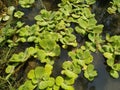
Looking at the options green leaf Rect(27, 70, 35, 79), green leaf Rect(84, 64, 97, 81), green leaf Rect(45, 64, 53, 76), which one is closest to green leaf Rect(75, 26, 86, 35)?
green leaf Rect(84, 64, 97, 81)

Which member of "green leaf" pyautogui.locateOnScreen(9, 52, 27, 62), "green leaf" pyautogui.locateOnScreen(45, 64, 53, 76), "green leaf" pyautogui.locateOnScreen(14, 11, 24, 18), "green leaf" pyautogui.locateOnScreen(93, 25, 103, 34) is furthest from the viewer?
"green leaf" pyautogui.locateOnScreen(14, 11, 24, 18)

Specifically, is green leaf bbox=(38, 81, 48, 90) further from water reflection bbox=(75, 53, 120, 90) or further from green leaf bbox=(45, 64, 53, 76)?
water reflection bbox=(75, 53, 120, 90)

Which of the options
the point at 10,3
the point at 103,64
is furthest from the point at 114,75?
the point at 10,3

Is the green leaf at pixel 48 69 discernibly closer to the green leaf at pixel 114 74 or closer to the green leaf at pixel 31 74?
the green leaf at pixel 31 74

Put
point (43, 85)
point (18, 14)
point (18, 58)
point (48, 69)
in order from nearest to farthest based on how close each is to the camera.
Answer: point (43, 85), point (48, 69), point (18, 58), point (18, 14)

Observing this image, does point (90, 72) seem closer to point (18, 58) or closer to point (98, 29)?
point (98, 29)

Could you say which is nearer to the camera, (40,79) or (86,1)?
(40,79)

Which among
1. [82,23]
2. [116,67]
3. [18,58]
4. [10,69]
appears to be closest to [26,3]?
[82,23]

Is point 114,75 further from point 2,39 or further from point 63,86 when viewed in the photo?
point 2,39
